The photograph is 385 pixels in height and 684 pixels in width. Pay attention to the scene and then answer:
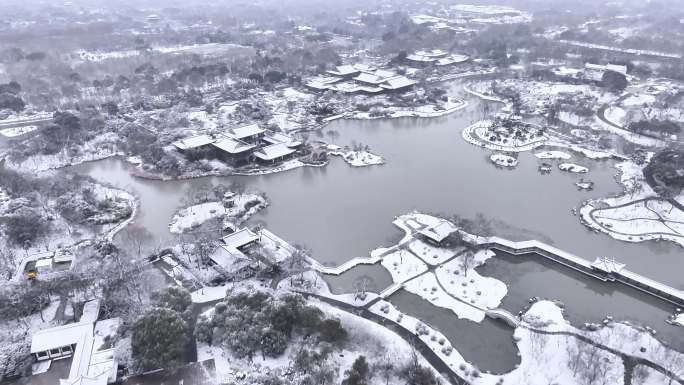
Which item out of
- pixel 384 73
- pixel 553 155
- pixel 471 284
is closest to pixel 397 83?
pixel 384 73

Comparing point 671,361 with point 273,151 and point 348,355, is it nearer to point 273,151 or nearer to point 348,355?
point 348,355

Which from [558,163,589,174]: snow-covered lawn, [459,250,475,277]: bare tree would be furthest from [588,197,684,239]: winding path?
[459,250,475,277]: bare tree

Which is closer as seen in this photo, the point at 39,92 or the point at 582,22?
the point at 39,92

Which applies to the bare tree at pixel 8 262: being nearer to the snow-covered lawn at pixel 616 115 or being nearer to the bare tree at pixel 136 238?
the bare tree at pixel 136 238

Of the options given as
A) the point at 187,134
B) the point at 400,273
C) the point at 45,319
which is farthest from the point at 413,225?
the point at 187,134

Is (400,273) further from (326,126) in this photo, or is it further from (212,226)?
(326,126)

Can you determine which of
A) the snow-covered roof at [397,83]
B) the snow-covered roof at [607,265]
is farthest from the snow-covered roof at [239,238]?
the snow-covered roof at [397,83]
